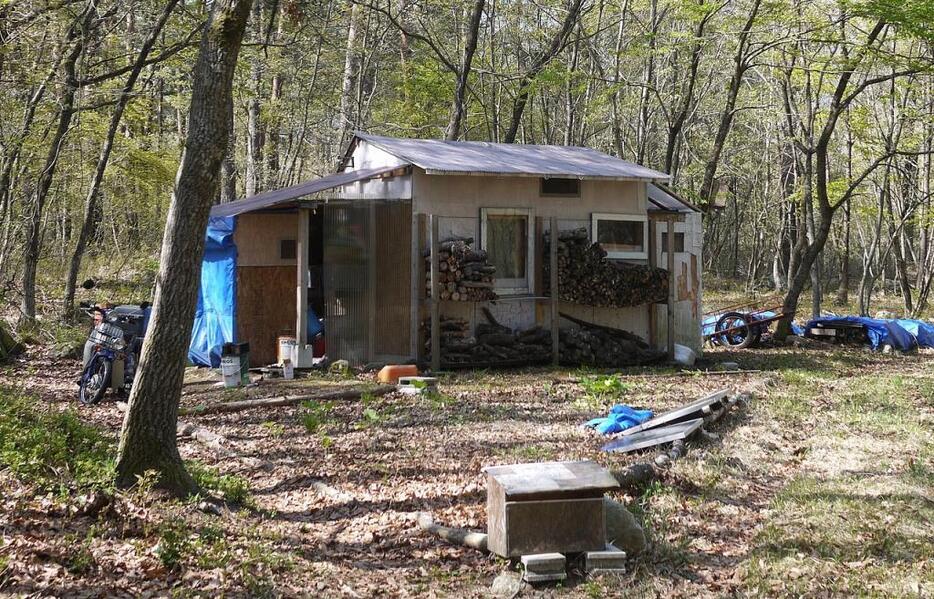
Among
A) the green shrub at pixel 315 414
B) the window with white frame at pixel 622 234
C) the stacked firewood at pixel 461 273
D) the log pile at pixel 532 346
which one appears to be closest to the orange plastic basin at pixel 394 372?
the log pile at pixel 532 346

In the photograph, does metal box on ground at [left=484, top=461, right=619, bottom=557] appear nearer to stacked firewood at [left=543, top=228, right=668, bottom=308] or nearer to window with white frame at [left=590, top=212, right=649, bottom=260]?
stacked firewood at [left=543, top=228, right=668, bottom=308]

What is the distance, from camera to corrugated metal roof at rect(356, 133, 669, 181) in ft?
42.7

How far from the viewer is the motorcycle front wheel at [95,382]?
9.78 metres

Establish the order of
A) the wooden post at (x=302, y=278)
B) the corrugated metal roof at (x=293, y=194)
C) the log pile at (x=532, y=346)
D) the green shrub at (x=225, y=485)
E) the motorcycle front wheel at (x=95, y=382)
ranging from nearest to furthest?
the green shrub at (x=225, y=485) → the motorcycle front wheel at (x=95, y=382) → the corrugated metal roof at (x=293, y=194) → the wooden post at (x=302, y=278) → the log pile at (x=532, y=346)

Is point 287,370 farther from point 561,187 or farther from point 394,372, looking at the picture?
point 561,187

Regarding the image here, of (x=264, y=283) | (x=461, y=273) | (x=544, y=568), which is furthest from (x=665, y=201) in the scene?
(x=544, y=568)

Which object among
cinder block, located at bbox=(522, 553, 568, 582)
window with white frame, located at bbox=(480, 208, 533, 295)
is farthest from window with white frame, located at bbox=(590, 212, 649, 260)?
cinder block, located at bbox=(522, 553, 568, 582)

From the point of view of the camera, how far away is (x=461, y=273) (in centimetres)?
1284

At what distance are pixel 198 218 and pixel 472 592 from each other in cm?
300

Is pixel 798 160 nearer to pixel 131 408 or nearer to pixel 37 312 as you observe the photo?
pixel 37 312

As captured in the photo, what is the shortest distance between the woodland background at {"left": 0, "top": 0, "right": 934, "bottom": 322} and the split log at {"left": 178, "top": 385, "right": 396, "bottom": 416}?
4211mm

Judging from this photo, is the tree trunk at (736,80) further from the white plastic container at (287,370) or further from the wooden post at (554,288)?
the white plastic container at (287,370)

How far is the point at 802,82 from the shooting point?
22.6 m

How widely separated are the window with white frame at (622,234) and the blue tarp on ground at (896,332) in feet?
20.0
